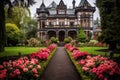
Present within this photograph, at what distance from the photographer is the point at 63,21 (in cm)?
5922

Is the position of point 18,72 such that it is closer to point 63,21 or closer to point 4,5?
point 4,5

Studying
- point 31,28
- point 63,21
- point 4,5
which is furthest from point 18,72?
point 31,28

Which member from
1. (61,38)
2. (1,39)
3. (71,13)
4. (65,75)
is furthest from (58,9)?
(65,75)

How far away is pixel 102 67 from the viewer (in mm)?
9797

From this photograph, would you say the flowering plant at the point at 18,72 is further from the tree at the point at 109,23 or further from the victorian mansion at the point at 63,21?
the victorian mansion at the point at 63,21

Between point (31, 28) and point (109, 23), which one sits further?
point (31, 28)

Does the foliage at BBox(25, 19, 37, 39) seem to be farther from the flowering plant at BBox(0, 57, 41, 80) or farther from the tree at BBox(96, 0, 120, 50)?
the flowering plant at BBox(0, 57, 41, 80)

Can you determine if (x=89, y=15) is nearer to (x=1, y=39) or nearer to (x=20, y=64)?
(x=1, y=39)

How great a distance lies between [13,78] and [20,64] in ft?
4.13

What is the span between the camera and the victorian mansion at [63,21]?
5719 centimetres

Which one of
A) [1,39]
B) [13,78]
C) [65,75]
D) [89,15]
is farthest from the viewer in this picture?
[89,15]

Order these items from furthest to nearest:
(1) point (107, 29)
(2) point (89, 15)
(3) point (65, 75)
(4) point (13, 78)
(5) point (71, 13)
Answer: (5) point (71, 13)
(2) point (89, 15)
(1) point (107, 29)
(3) point (65, 75)
(4) point (13, 78)

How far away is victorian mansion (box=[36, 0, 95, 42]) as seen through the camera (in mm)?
57188

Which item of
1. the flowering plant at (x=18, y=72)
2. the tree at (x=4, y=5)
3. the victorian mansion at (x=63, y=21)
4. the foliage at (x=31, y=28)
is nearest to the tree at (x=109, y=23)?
the tree at (x=4, y=5)
